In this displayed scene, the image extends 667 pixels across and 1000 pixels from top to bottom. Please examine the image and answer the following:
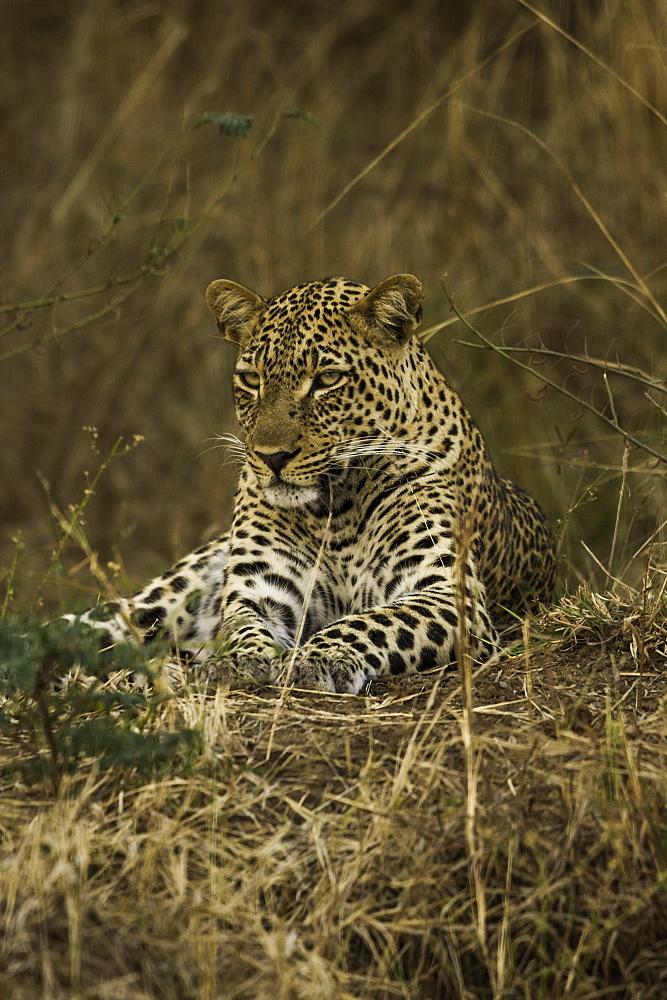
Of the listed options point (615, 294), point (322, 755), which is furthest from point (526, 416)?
point (322, 755)

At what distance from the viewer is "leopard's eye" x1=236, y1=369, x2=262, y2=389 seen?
18.2 ft

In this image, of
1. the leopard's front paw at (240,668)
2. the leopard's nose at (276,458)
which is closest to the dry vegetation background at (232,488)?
the leopard's front paw at (240,668)

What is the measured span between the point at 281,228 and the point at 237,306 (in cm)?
398

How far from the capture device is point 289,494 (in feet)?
17.5

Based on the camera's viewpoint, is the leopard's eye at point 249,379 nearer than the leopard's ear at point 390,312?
No

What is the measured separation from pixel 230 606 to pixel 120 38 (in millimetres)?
7593

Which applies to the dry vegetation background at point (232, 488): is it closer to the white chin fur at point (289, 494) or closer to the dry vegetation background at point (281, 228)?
the dry vegetation background at point (281, 228)

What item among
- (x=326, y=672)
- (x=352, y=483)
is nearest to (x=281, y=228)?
(x=352, y=483)

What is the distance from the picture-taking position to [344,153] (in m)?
12.2

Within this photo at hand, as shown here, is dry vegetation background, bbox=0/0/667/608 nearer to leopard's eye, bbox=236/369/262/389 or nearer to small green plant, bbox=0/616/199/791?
leopard's eye, bbox=236/369/262/389

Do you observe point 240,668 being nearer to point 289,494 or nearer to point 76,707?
point 289,494

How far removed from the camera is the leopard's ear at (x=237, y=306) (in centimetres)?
574

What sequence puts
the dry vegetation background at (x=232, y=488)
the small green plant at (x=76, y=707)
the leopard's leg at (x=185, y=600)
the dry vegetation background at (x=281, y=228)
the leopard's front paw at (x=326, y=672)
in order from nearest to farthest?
the dry vegetation background at (x=232, y=488) → the small green plant at (x=76, y=707) → the leopard's front paw at (x=326, y=672) → the leopard's leg at (x=185, y=600) → the dry vegetation background at (x=281, y=228)

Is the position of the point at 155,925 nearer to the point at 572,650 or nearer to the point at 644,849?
the point at 644,849
